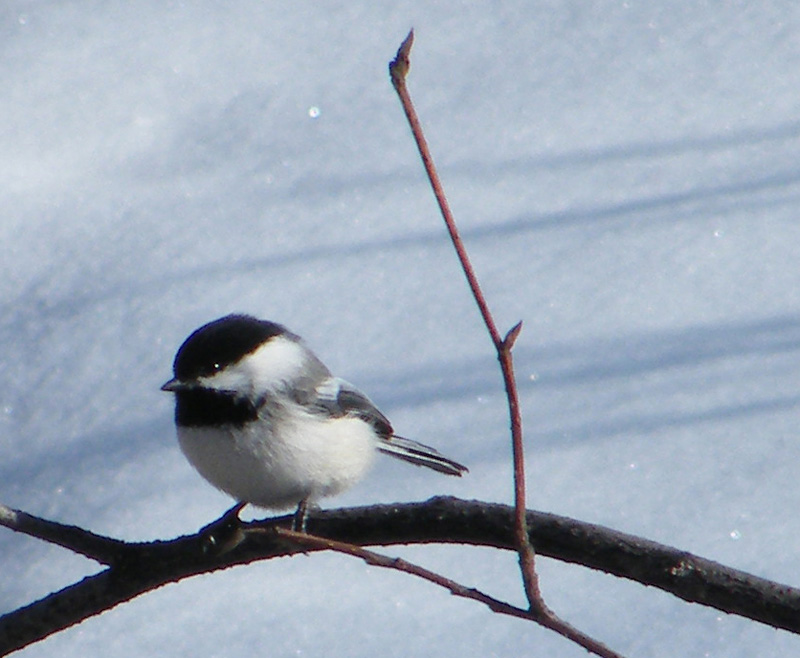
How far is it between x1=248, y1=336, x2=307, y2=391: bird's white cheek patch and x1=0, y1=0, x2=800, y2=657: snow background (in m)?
0.46

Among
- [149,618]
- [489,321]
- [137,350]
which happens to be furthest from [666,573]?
[137,350]

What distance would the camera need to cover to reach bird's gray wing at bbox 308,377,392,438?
59.7 inches

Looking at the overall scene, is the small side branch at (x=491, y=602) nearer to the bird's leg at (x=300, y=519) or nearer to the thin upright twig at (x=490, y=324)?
the thin upright twig at (x=490, y=324)

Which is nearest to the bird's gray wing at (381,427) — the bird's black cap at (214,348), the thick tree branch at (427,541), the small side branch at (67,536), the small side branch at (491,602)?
the bird's black cap at (214,348)

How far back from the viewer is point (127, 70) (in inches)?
105

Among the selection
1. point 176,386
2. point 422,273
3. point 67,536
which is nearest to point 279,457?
point 176,386

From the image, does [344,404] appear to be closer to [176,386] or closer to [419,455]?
[419,455]

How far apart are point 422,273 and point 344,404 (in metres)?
0.75

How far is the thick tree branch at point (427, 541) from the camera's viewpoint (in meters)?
1.03

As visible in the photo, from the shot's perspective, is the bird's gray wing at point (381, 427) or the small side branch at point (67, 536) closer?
the small side branch at point (67, 536)

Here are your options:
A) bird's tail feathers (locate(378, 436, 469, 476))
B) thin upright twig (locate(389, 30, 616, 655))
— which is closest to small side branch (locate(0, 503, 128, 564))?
bird's tail feathers (locate(378, 436, 469, 476))

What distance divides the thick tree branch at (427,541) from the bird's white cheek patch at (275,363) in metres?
0.22

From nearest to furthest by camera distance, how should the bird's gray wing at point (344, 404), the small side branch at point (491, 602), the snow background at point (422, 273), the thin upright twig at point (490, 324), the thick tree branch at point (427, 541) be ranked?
the thin upright twig at point (490, 324) → the small side branch at point (491, 602) → the thick tree branch at point (427, 541) → the bird's gray wing at point (344, 404) → the snow background at point (422, 273)

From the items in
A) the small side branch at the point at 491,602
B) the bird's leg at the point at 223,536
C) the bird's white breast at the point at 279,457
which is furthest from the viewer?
the bird's white breast at the point at 279,457
